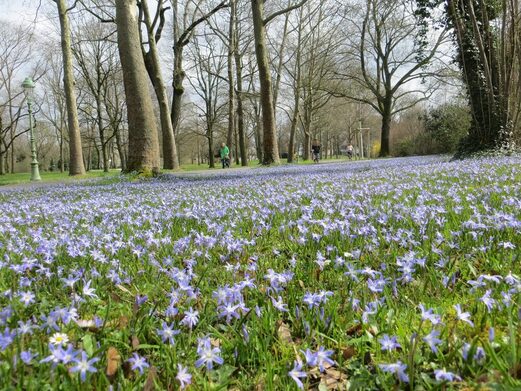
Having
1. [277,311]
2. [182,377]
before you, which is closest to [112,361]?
[182,377]

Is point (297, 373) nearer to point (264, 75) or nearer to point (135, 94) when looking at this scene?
point (135, 94)

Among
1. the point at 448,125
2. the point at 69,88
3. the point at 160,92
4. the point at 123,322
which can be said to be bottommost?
the point at 123,322

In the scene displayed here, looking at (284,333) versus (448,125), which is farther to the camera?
(448,125)

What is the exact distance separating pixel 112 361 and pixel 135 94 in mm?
11589

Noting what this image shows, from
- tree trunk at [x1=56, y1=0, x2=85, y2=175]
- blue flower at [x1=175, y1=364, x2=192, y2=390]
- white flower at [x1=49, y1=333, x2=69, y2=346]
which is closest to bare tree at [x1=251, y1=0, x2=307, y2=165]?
tree trunk at [x1=56, y1=0, x2=85, y2=175]

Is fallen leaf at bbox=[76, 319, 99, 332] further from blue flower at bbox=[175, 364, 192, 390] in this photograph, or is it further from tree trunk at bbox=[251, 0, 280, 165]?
tree trunk at bbox=[251, 0, 280, 165]

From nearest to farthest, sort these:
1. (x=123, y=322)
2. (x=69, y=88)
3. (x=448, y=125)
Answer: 1. (x=123, y=322)
2. (x=69, y=88)
3. (x=448, y=125)

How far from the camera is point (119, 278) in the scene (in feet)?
6.91

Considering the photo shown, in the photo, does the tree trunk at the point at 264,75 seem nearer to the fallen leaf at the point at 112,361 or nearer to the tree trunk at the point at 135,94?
the tree trunk at the point at 135,94

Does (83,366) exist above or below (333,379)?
above

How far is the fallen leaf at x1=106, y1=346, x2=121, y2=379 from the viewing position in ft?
4.02

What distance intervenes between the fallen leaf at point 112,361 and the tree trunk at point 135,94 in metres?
11.1

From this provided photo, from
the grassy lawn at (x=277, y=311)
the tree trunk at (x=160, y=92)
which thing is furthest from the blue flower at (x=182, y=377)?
the tree trunk at (x=160, y=92)

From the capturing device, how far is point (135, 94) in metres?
11.7
